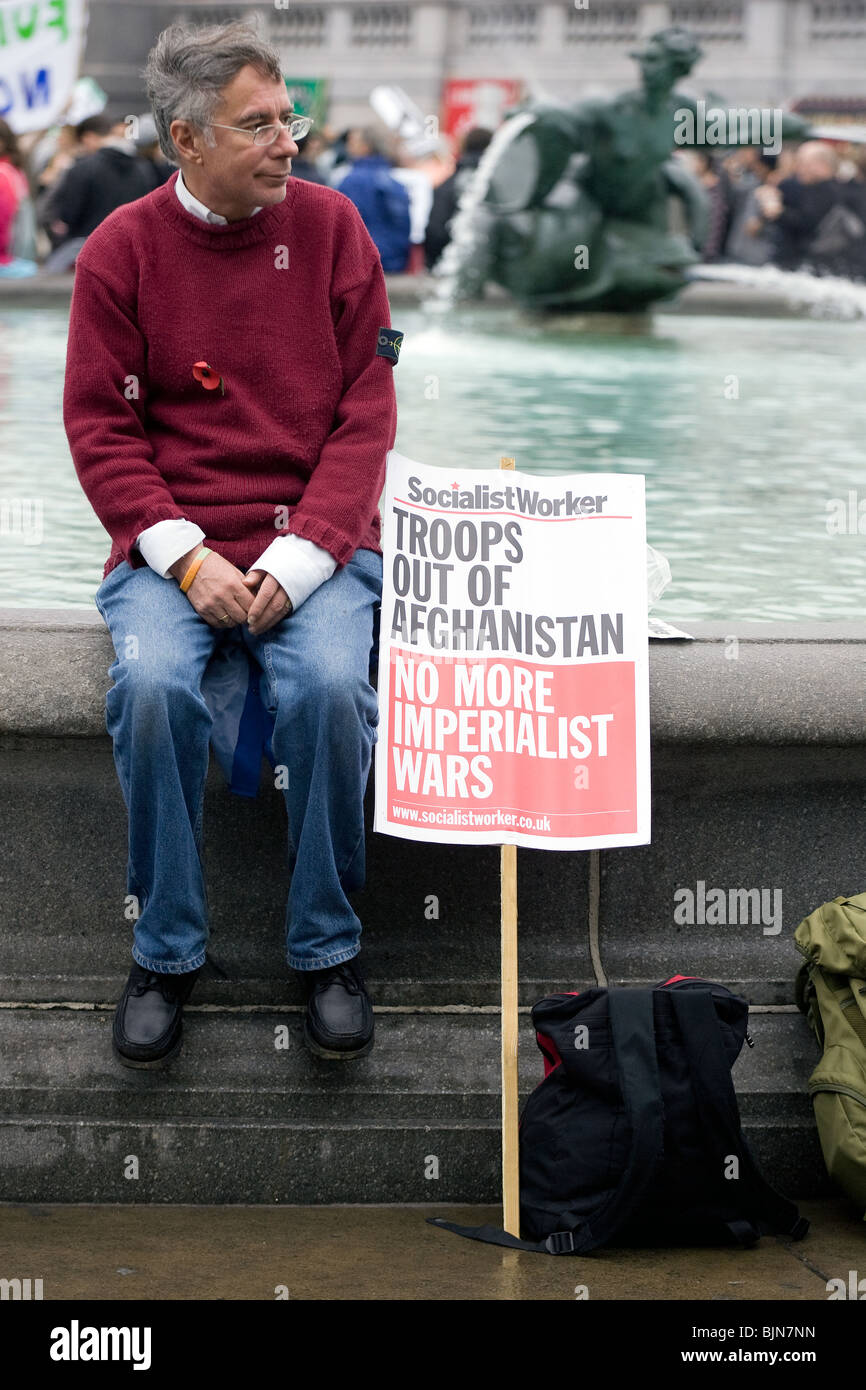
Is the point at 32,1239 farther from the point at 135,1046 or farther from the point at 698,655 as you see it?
the point at 698,655

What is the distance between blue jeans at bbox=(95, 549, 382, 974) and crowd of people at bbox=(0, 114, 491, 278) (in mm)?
6715

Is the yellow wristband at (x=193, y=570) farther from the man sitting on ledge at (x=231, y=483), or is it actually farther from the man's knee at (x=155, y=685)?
the man's knee at (x=155, y=685)

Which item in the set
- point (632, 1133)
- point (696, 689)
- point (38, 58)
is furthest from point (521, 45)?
point (632, 1133)

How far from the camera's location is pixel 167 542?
3.08m

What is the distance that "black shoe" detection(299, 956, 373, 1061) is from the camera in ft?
10.1

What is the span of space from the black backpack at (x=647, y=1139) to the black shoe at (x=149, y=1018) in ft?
1.81

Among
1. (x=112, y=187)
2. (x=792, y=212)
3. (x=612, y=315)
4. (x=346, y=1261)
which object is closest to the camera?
(x=346, y=1261)

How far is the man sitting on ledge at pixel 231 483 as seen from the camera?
3012 mm

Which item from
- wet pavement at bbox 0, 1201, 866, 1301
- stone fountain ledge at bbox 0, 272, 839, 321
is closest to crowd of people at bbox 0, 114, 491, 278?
stone fountain ledge at bbox 0, 272, 839, 321

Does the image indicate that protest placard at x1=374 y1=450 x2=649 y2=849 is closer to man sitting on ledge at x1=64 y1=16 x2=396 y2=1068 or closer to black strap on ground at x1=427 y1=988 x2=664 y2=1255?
man sitting on ledge at x1=64 y1=16 x2=396 y2=1068

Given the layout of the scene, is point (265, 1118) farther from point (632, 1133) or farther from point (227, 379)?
point (227, 379)

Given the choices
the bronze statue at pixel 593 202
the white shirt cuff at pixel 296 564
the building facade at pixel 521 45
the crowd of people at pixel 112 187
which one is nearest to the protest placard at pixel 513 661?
the white shirt cuff at pixel 296 564

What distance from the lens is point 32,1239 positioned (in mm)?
2893

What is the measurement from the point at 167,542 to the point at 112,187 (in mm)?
7919
